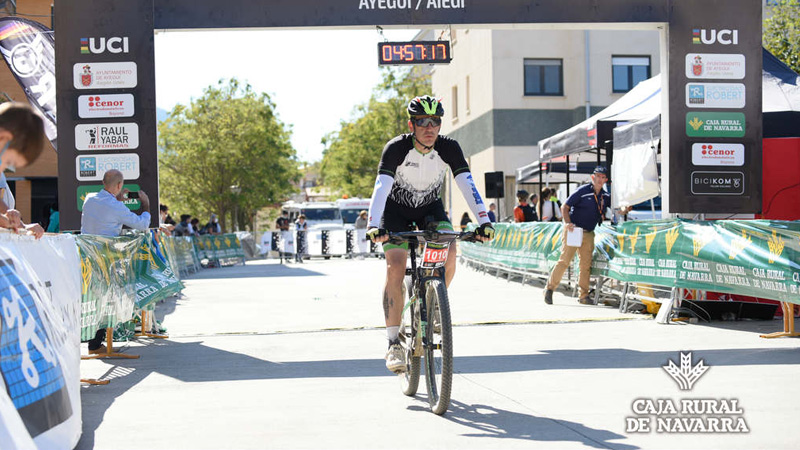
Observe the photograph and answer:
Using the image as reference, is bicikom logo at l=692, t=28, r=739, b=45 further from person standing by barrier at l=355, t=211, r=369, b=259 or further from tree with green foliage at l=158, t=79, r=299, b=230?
tree with green foliage at l=158, t=79, r=299, b=230

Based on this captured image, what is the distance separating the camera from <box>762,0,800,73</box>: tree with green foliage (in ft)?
82.8

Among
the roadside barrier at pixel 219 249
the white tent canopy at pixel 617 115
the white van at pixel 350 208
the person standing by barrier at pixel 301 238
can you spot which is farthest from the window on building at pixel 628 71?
the white tent canopy at pixel 617 115

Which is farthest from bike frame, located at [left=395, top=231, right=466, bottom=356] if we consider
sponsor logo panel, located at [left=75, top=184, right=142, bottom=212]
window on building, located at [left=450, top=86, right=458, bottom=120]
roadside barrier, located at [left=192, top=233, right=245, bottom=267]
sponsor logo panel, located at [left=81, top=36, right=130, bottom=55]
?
window on building, located at [left=450, top=86, right=458, bottom=120]

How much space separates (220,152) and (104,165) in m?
40.4

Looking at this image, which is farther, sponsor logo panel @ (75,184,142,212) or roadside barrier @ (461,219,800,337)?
sponsor logo panel @ (75,184,142,212)

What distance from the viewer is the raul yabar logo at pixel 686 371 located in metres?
6.85

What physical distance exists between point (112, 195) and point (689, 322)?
6672 millimetres

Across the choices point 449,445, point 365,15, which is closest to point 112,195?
point 365,15

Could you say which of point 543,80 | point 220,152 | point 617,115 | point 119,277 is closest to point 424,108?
point 119,277

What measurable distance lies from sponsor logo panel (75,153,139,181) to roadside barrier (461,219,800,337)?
20.8 feet

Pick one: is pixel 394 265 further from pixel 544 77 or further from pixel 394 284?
pixel 544 77

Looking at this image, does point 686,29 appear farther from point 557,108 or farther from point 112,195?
point 557,108

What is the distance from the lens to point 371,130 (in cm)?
6581

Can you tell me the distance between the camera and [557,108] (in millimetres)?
38375
